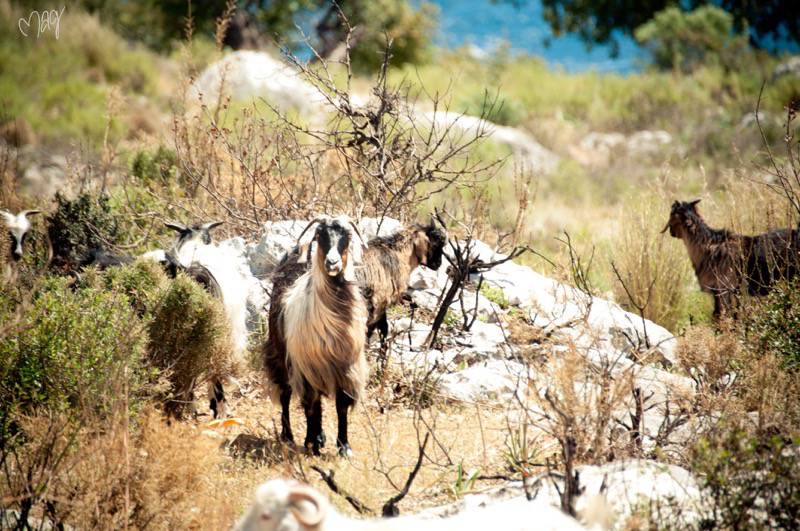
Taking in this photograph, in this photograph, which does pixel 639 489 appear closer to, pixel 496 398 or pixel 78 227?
pixel 496 398

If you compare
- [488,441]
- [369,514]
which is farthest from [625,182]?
[369,514]

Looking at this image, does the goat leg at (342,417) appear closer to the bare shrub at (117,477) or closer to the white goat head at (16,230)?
the bare shrub at (117,477)

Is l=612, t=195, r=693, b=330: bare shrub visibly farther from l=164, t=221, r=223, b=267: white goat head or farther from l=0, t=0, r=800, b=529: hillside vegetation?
l=164, t=221, r=223, b=267: white goat head

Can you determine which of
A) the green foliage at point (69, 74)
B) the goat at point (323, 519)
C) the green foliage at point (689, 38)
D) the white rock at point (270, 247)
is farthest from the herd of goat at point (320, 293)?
the green foliage at point (689, 38)

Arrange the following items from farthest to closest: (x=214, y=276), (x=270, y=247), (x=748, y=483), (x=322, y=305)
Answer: (x=270, y=247), (x=214, y=276), (x=322, y=305), (x=748, y=483)

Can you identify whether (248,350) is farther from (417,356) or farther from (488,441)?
(488,441)

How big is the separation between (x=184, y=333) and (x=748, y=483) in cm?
404

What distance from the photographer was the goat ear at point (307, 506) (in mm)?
3164

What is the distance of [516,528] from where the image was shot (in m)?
3.26

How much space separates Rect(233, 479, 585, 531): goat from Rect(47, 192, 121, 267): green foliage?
19.2 ft

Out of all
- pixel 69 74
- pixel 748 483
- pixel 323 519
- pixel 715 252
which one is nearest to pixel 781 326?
pixel 748 483

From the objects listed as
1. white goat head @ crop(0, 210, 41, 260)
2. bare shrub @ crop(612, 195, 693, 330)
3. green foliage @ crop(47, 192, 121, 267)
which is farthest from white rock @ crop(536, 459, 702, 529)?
green foliage @ crop(47, 192, 121, 267)

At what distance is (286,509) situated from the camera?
321 cm

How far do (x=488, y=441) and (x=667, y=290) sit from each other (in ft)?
13.8
